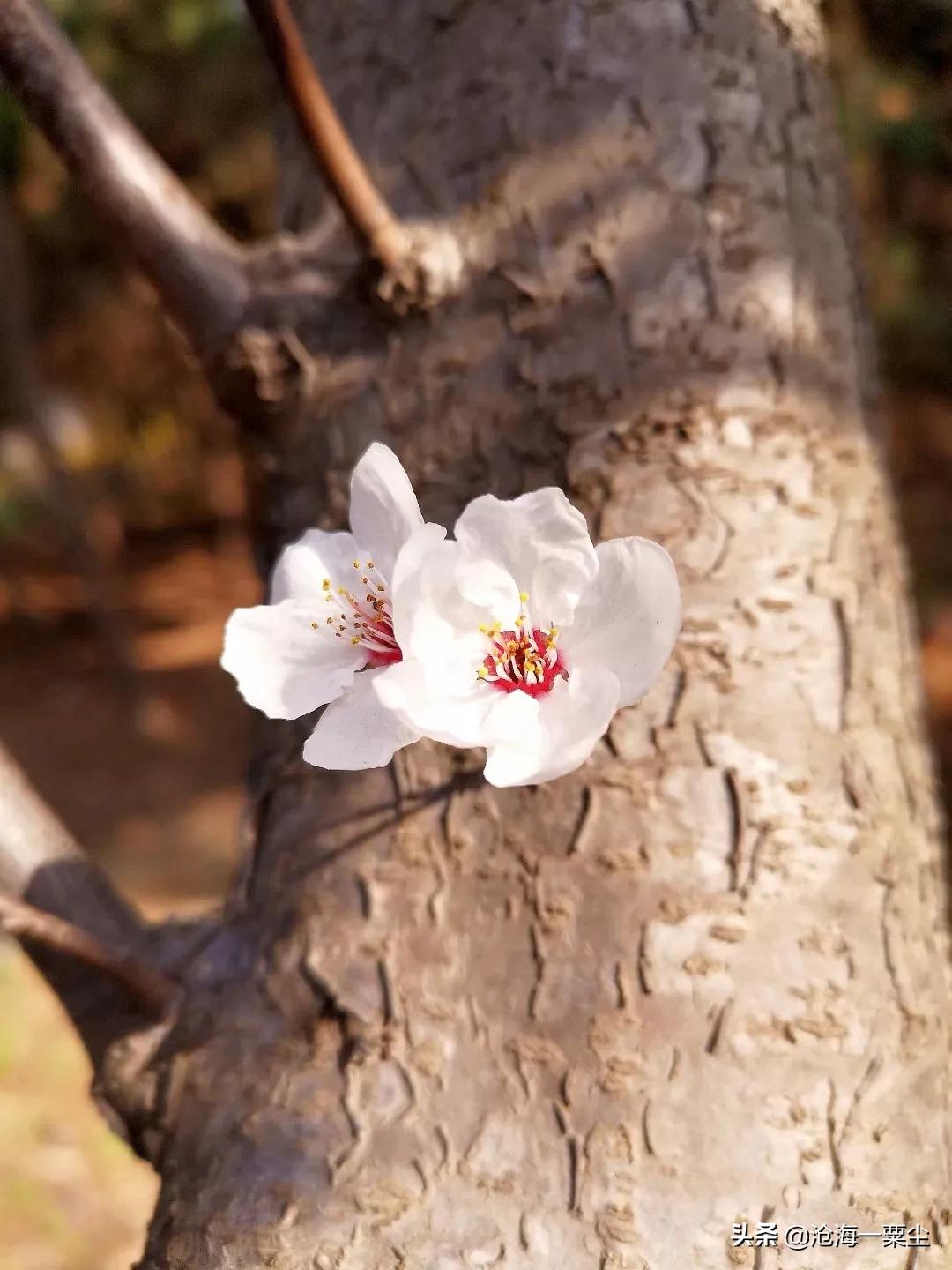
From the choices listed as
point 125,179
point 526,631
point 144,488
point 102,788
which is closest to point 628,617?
point 526,631

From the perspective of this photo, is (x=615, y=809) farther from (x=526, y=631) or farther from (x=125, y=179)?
(x=125, y=179)

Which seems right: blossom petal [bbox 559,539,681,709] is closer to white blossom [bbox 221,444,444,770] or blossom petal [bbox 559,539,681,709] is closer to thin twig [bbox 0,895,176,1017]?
white blossom [bbox 221,444,444,770]

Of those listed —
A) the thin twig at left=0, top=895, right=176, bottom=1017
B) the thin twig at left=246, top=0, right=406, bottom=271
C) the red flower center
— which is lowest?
the thin twig at left=0, top=895, right=176, bottom=1017

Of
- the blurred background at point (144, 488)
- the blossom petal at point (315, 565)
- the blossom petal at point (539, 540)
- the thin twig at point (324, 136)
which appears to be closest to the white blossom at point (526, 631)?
the blossom petal at point (539, 540)

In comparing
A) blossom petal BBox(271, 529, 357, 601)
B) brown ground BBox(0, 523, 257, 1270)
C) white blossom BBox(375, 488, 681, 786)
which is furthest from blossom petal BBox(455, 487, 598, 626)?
brown ground BBox(0, 523, 257, 1270)

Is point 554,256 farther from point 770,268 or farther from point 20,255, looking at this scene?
point 20,255
